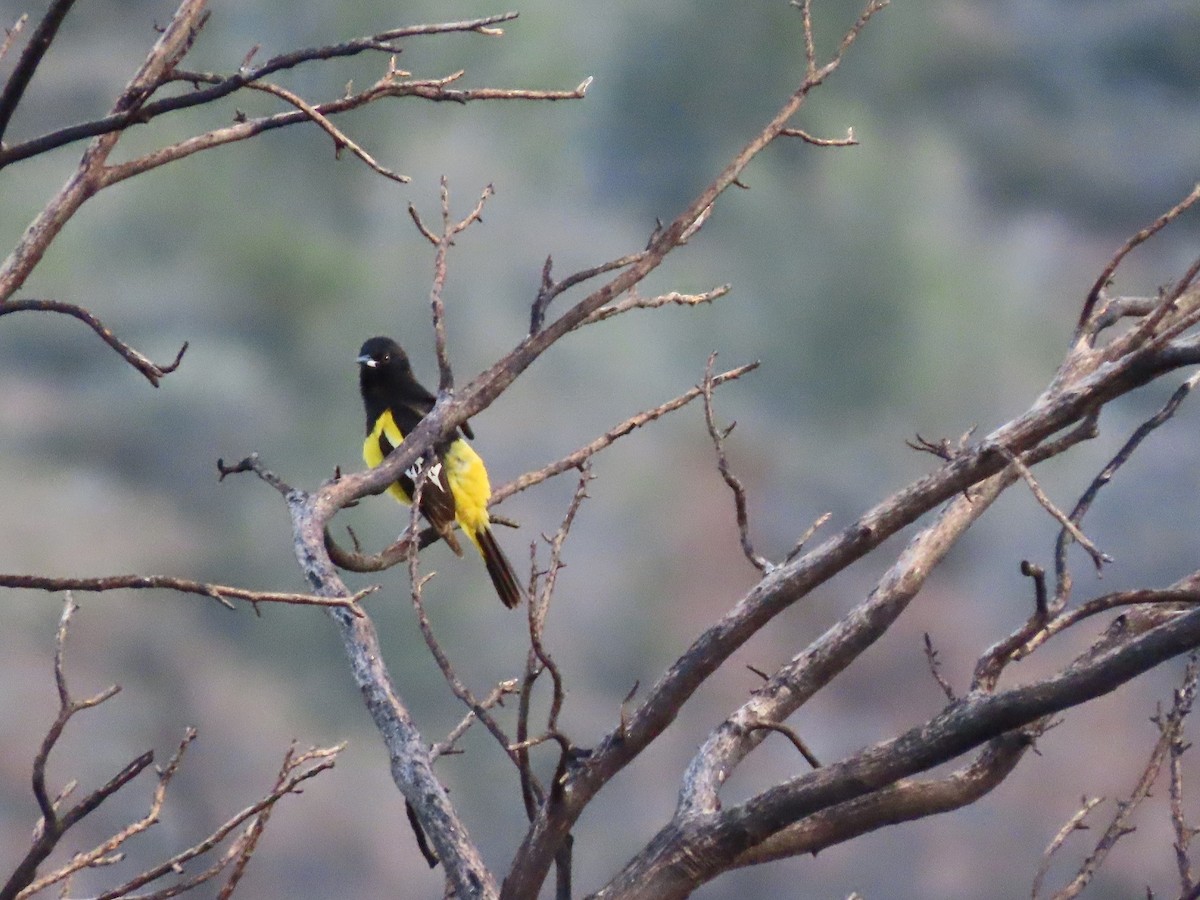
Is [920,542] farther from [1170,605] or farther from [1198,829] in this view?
[1198,829]

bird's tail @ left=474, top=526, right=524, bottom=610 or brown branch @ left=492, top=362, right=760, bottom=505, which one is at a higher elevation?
bird's tail @ left=474, top=526, right=524, bottom=610

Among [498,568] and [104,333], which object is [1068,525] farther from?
[498,568]

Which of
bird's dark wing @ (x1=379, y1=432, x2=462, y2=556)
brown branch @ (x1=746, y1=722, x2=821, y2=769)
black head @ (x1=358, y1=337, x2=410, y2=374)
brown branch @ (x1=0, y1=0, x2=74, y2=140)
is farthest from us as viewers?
black head @ (x1=358, y1=337, x2=410, y2=374)

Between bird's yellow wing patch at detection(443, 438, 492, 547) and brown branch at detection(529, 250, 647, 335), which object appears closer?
brown branch at detection(529, 250, 647, 335)

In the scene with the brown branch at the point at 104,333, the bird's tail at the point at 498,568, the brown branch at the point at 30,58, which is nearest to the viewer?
the brown branch at the point at 30,58

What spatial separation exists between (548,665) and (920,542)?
0.95 metres

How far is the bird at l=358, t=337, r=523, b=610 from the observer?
14.7 feet

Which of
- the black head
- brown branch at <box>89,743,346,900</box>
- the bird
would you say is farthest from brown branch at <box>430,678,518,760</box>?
the black head

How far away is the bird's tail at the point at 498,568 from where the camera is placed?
4785 mm

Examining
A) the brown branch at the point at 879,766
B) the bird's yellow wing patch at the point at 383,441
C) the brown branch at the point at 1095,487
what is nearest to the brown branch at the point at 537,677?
the brown branch at the point at 879,766

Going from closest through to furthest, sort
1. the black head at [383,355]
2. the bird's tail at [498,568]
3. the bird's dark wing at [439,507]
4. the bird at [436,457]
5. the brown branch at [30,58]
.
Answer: the brown branch at [30,58], the bird's dark wing at [439,507], the bird at [436,457], the bird's tail at [498,568], the black head at [383,355]

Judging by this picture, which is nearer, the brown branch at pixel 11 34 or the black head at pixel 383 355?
the brown branch at pixel 11 34

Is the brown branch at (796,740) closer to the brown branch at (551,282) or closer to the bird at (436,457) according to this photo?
the brown branch at (551,282)

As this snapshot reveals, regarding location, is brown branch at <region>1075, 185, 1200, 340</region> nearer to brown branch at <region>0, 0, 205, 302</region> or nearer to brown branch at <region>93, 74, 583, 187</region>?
brown branch at <region>93, 74, 583, 187</region>
